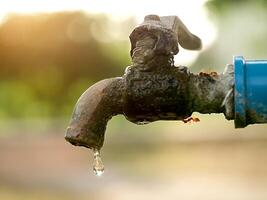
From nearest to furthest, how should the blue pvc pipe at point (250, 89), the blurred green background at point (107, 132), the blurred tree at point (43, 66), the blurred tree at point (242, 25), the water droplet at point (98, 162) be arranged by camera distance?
the blue pvc pipe at point (250, 89), the water droplet at point (98, 162), the blurred green background at point (107, 132), the blurred tree at point (242, 25), the blurred tree at point (43, 66)

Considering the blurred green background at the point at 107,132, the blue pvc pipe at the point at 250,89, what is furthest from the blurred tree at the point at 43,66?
the blue pvc pipe at the point at 250,89

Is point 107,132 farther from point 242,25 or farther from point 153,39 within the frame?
point 153,39

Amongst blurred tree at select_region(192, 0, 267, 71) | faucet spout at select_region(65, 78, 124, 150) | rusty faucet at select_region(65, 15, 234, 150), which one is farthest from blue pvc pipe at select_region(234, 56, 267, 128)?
blurred tree at select_region(192, 0, 267, 71)

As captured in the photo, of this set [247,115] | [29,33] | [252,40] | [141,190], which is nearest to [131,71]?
[247,115]

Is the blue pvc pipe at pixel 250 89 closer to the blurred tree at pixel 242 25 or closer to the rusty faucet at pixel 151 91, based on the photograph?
the rusty faucet at pixel 151 91

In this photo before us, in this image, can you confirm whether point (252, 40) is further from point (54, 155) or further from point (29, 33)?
point (54, 155)

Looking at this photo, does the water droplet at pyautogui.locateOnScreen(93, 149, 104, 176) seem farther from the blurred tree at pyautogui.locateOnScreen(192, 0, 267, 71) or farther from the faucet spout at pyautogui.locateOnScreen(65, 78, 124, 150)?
the blurred tree at pyautogui.locateOnScreen(192, 0, 267, 71)
